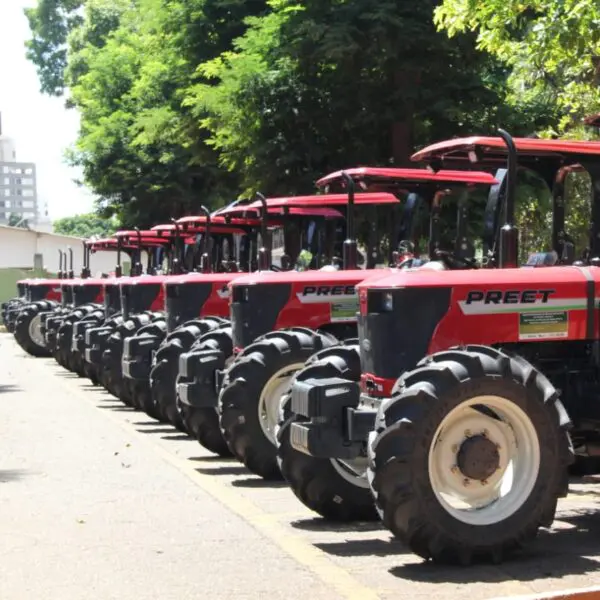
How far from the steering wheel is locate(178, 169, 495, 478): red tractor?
82 cm

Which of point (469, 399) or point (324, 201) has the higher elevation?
point (324, 201)

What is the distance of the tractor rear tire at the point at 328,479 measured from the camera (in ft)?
29.6

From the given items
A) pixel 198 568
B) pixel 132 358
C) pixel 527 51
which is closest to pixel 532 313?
pixel 198 568

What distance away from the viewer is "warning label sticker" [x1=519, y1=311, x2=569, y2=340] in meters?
8.20

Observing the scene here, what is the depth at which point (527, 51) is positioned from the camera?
1495cm

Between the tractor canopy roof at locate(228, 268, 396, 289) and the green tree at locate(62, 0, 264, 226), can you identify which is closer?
the tractor canopy roof at locate(228, 268, 396, 289)

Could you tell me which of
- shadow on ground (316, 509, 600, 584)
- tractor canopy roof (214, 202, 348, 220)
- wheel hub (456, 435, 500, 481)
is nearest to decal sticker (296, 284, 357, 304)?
tractor canopy roof (214, 202, 348, 220)

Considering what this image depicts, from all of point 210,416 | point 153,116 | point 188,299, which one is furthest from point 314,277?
point 153,116

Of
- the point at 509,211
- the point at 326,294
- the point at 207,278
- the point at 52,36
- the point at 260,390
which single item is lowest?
the point at 260,390

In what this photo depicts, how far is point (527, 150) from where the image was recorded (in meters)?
9.14

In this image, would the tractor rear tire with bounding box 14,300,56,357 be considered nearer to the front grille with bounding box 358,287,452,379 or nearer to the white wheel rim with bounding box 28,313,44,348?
the white wheel rim with bounding box 28,313,44,348

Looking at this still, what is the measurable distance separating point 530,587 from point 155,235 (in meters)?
15.5

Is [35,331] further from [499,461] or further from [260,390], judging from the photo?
[499,461]

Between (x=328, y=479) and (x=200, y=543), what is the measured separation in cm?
100
